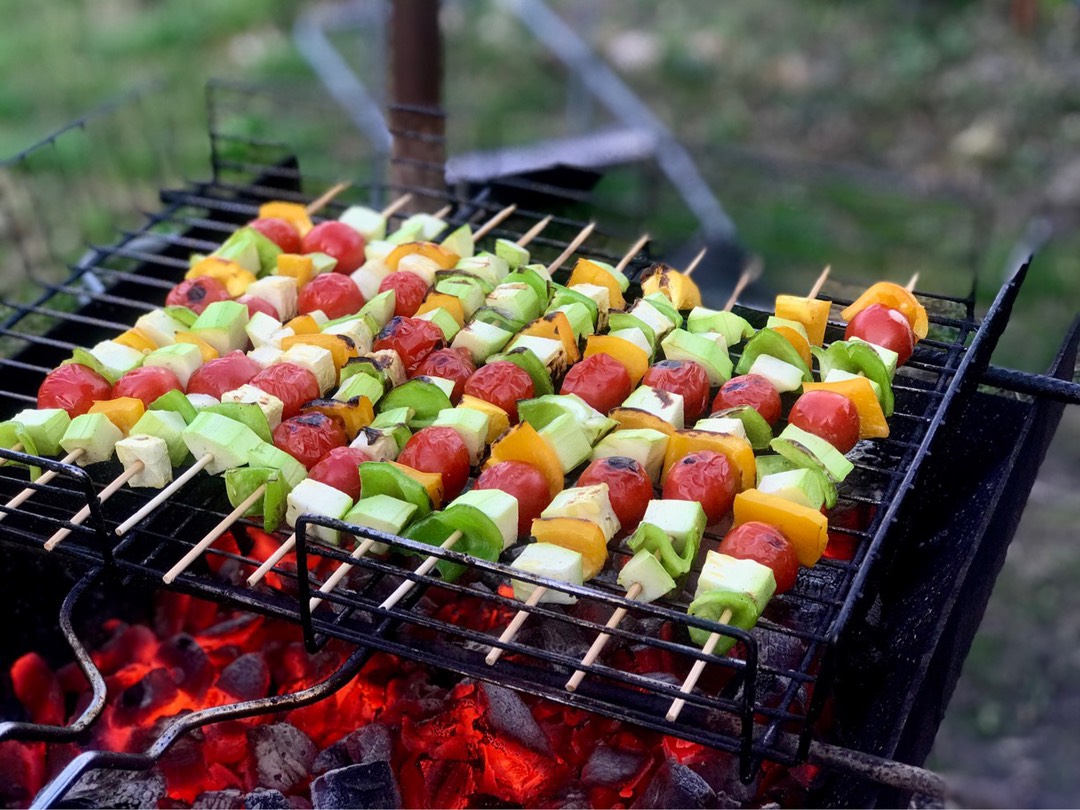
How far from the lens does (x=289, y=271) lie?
11.5ft

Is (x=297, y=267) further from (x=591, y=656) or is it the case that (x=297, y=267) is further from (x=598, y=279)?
(x=591, y=656)

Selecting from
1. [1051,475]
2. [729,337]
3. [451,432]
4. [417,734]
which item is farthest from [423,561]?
[1051,475]

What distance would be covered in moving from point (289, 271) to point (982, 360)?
2065mm

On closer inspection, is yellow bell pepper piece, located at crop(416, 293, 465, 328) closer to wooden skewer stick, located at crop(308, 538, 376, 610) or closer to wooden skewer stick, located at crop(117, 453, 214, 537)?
wooden skewer stick, located at crop(117, 453, 214, 537)

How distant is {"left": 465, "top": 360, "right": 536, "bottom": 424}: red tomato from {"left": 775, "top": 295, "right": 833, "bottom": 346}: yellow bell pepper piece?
808mm

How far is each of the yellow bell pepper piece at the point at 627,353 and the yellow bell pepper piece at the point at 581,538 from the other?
0.73 metres

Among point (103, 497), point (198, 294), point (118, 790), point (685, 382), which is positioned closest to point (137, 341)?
point (198, 294)

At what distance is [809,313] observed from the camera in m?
3.18

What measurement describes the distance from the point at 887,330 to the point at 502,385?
42.8 inches

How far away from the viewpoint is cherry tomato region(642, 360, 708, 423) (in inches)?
115

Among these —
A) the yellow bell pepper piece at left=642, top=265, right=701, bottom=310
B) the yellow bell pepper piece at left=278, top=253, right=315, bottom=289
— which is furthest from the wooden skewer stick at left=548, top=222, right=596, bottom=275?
the yellow bell pepper piece at left=278, top=253, right=315, bottom=289

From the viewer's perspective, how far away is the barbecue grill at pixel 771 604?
2086mm

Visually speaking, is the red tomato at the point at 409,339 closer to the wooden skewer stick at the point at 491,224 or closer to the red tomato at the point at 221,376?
the red tomato at the point at 221,376

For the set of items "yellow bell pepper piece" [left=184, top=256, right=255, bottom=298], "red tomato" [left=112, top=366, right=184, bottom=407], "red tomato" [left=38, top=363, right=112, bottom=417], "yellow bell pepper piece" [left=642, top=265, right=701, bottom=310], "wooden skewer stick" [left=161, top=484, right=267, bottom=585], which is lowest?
"wooden skewer stick" [left=161, top=484, right=267, bottom=585]
